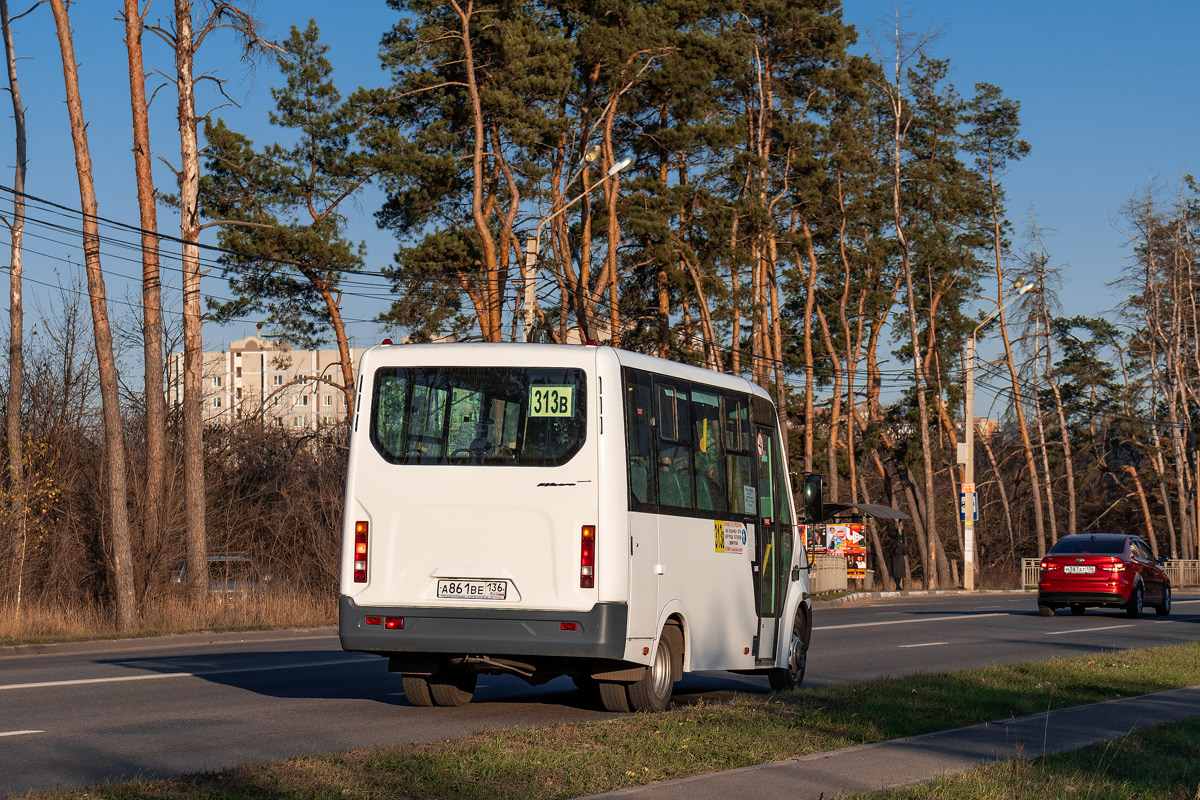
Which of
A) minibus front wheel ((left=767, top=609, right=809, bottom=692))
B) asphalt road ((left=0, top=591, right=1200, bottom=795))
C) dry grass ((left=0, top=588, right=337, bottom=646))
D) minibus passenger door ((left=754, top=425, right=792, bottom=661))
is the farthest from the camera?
dry grass ((left=0, top=588, right=337, bottom=646))

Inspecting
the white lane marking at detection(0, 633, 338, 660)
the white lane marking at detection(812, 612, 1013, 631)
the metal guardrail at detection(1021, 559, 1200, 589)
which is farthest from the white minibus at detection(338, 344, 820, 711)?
the metal guardrail at detection(1021, 559, 1200, 589)

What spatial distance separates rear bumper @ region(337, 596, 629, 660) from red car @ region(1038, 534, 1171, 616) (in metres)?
19.6

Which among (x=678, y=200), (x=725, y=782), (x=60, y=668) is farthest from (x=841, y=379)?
(x=725, y=782)

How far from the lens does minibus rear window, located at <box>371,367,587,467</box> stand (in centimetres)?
1070

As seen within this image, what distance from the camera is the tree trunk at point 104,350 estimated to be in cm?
2317

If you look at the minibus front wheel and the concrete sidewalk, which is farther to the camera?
the minibus front wheel

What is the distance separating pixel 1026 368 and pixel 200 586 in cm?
5315

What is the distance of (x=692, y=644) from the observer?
1177 centimetres

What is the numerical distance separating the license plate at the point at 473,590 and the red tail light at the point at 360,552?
0.63 m

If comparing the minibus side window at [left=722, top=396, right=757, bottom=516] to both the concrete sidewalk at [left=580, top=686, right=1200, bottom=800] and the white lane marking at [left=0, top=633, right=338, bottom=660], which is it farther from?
the white lane marking at [left=0, top=633, right=338, bottom=660]

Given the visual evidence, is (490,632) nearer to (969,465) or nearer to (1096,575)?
(1096,575)

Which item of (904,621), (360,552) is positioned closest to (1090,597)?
(904,621)

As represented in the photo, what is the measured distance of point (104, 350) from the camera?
2364cm

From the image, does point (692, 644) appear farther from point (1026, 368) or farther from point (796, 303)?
point (1026, 368)
